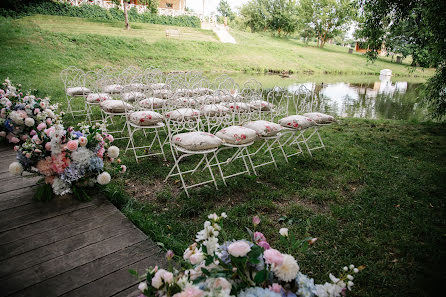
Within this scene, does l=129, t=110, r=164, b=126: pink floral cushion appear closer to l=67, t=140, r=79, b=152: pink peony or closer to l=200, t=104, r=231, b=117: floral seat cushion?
l=200, t=104, r=231, b=117: floral seat cushion

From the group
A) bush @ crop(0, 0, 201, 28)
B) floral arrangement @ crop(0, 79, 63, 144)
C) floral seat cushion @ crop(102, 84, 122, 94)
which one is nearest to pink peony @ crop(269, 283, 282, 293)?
floral arrangement @ crop(0, 79, 63, 144)

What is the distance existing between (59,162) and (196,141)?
1.41 meters

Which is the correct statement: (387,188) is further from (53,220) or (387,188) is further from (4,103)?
(4,103)

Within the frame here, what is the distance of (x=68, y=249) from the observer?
2086 millimetres

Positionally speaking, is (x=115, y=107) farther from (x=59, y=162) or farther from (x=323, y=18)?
(x=323, y=18)

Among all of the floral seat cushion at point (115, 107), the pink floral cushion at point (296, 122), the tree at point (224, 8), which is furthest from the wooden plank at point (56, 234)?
the tree at point (224, 8)

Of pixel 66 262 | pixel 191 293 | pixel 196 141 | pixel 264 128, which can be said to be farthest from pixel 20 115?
pixel 191 293

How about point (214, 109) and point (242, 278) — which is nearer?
point (242, 278)

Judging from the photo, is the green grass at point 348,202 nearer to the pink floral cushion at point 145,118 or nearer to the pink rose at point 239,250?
the pink rose at point 239,250

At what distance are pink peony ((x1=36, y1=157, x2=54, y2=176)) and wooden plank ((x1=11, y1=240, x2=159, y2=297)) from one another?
1.22 meters

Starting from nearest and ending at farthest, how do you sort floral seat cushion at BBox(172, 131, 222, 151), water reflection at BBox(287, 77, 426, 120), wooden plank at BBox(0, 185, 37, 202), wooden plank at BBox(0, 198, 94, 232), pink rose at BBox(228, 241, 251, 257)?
pink rose at BBox(228, 241, 251, 257) → wooden plank at BBox(0, 198, 94, 232) → wooden plank at BBox(0, 185, 37, 202) → floral seat cushion at BBox(172, 131, 222, 151) → water reflection at BBox(287, 77, 426, 120)

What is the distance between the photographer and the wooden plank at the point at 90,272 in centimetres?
171

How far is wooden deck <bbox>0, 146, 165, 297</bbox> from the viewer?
1.76m

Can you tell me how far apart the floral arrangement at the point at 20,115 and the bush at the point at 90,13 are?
18.8m
